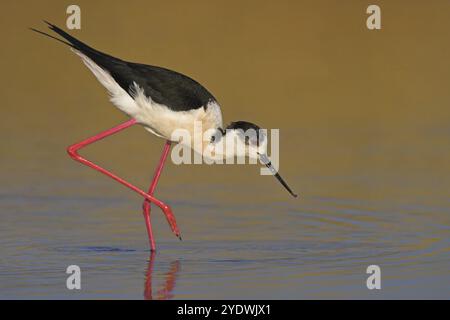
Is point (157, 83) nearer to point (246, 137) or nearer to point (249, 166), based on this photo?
point (246, 137)

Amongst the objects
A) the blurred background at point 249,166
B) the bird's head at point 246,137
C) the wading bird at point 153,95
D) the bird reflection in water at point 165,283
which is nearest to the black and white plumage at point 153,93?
the wading bird at point 153,95

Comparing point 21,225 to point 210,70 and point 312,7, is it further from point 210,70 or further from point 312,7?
point 312,7

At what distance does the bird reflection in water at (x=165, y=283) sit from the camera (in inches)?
242

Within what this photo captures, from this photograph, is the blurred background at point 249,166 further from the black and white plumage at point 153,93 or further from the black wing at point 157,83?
the black wing at point 157,83

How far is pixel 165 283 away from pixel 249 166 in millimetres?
3861

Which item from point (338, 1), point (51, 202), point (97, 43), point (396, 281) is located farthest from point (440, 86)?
point (396, 281)

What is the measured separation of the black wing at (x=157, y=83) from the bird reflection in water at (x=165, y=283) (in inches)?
47.5

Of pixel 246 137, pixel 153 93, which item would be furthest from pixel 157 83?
pixel 246 137

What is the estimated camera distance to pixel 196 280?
6480 mm

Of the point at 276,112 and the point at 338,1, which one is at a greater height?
the point at 338,1

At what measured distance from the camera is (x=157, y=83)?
25.6ft

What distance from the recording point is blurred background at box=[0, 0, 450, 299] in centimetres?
675

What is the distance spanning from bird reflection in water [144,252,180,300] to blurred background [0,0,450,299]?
5 centimetres

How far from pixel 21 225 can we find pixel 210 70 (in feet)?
16.5
